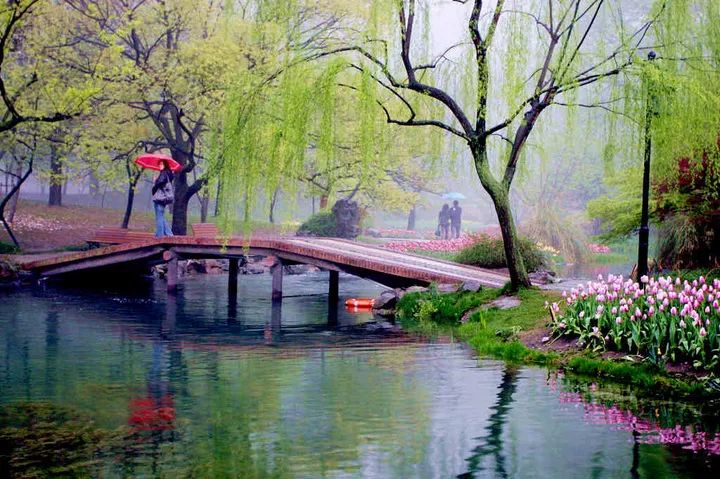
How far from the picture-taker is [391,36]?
17.1 metres

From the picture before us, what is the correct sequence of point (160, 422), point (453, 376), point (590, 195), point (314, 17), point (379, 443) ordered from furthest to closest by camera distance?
point (590, 195), point (314, 17), point (453, 376), point (160, 422), point (379, 443)

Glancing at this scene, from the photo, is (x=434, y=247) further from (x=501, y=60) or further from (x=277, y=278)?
(x=501, y=60)

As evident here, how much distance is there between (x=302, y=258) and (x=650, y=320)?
1207cm

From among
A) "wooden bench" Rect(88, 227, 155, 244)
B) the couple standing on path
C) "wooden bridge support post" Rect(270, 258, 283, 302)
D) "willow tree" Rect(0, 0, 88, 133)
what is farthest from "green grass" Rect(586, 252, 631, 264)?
"willow tree" Rect(0, 0, 88, 133)

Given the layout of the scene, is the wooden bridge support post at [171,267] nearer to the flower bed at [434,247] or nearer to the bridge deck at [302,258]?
the bridge deck at [302,258]

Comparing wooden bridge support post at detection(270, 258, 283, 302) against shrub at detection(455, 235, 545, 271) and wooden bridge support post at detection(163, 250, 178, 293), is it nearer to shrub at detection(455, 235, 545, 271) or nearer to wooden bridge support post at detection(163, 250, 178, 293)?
wooden bridge support post at detection(163, 250, 178, 293)

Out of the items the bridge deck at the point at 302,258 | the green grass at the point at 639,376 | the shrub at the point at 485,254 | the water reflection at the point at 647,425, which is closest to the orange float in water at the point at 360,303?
the bridge deck at the point at 302,258

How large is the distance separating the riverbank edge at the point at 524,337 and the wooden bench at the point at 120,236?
9.29 m

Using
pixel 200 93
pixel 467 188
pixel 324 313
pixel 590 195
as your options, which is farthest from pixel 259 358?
pixel 467 188

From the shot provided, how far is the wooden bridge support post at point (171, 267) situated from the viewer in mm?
25766

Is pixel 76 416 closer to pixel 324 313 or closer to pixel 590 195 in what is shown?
pixel 324 313

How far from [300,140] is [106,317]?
682 centimetres

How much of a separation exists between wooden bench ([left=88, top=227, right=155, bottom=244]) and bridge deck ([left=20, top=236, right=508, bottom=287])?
756 millimetres

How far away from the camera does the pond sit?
28.3 feet
